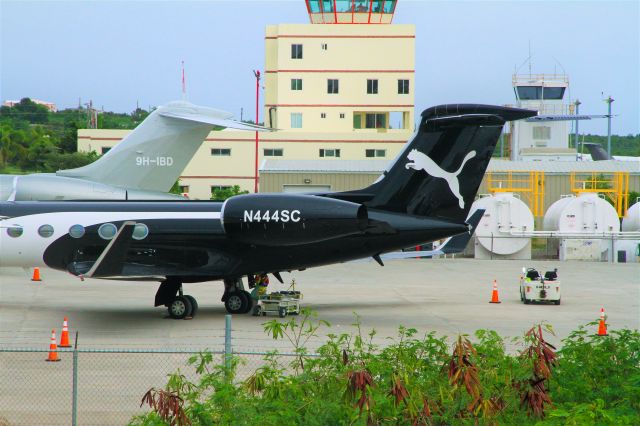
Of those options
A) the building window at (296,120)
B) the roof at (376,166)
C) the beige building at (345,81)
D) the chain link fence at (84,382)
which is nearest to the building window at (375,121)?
the beige building at (345,81)

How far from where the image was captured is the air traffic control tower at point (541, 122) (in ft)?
247

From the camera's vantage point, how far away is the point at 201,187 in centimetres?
5978

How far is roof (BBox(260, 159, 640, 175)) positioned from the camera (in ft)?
153

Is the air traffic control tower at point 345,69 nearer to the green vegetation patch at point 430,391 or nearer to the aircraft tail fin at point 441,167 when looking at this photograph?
the aircraft tail fin at point 441,167

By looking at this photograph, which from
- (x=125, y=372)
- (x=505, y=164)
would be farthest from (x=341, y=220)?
(x=505, y=164)

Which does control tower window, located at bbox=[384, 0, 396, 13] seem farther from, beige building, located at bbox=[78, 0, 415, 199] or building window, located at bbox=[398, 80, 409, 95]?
building window, located at bbox=[398, 80, 409, 95]

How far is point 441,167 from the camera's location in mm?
20891

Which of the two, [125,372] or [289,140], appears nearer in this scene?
[125,372]

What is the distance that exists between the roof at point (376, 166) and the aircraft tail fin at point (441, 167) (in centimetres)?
2472

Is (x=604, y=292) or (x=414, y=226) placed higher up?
(x=414, y=226)

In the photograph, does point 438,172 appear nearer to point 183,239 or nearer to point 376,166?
point 183,239

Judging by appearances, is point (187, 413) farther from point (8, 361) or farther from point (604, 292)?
point (604, 292)

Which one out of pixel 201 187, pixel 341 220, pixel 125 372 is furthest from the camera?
pixel 201 187

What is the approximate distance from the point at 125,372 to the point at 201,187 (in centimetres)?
4494
